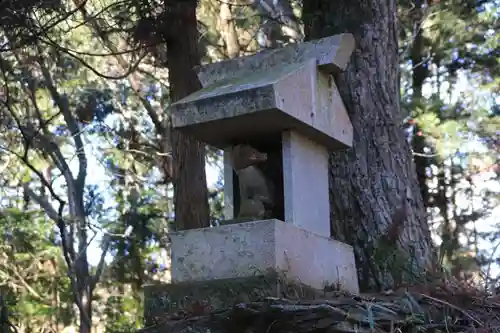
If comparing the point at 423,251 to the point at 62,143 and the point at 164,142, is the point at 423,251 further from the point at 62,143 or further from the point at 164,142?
the point at 62,143

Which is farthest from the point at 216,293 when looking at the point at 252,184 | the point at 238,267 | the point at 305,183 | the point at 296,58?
the point at 296,58

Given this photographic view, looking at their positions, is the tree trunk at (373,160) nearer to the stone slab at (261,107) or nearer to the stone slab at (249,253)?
the stone slab at (261,107)

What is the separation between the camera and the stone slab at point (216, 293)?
2969 mm

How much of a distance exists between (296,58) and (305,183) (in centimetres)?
61

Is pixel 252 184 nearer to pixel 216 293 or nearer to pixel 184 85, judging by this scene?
pixel 216 293

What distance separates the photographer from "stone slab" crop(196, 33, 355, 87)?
357cm

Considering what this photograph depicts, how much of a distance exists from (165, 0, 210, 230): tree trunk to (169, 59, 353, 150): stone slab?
249 cm

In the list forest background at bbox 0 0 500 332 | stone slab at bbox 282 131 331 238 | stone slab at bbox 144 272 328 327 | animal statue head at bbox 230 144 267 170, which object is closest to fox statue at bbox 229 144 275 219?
animal statue head at bbox 230 144 267 170

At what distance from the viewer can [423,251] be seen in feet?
16.4

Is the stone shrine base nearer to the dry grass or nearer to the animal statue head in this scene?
the dry grass

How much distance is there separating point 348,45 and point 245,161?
0.82 meters

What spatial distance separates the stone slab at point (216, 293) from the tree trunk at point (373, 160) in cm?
180

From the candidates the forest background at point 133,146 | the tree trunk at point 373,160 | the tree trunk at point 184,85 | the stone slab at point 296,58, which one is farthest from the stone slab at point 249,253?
the forest background at point 133,146

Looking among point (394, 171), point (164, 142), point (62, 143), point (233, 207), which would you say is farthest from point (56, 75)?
point (233, 207)
